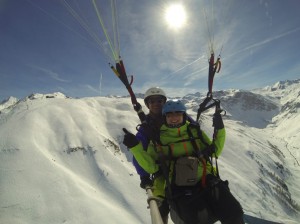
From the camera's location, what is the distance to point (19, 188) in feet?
35.0

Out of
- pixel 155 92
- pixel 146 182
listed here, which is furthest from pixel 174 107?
pixel 146 182

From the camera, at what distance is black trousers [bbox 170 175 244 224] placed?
401 cm

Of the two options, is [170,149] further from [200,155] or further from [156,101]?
[156,101]

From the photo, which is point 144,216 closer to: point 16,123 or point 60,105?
point 16,123

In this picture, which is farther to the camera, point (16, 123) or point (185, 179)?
point (16, 123)

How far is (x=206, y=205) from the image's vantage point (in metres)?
4.29

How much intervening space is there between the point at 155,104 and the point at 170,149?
5.75ft

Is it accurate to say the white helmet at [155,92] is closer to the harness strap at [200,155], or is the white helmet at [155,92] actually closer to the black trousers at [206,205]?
the harness strap at [200,155]

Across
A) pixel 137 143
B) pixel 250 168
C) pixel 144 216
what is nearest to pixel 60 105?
pixel 144 216

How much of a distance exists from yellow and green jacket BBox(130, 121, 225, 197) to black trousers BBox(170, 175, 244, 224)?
323 mm

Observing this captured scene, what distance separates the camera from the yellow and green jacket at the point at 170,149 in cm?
469

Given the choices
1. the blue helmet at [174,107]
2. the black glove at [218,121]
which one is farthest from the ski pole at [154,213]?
the black glove at [218,121]

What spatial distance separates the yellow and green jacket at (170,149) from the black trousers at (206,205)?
32 centimetres

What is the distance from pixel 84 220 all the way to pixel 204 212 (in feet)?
23.9
